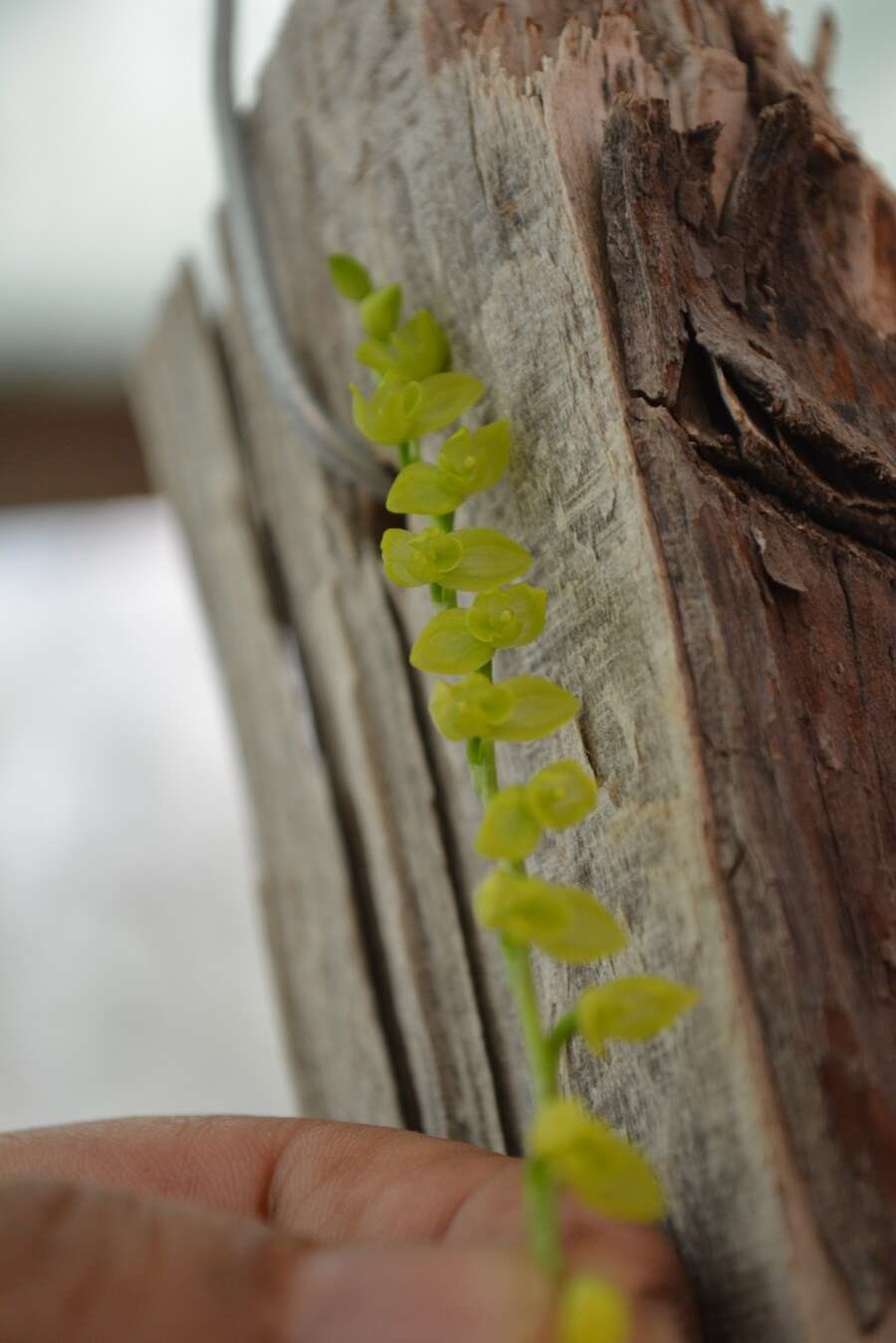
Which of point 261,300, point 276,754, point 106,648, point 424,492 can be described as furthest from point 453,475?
point 106,648

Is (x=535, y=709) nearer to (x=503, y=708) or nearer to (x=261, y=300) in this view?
(x=503, y=708)

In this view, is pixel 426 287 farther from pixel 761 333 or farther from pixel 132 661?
pixel 132 661

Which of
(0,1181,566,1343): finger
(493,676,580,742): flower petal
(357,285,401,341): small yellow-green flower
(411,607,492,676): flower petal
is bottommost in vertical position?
(0,1181,566,1343): finger

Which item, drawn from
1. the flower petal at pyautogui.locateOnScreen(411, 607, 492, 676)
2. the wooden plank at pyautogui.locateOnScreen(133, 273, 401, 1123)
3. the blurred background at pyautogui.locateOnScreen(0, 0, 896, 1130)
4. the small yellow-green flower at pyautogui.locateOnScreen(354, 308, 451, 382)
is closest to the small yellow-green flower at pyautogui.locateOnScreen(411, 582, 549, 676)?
the flower petal at pyautogui.locateOnScreen(411, 607, 492, 676)

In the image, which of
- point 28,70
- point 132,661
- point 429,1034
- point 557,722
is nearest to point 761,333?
point 557,722

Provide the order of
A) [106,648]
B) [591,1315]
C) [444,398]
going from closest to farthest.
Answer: [591,1315] < [444,398] < [106,648]

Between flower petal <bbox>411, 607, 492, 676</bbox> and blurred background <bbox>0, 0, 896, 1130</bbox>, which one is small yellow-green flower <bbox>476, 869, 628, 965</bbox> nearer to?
flower petal <bbox>411, 607, 492, 676</bbox>

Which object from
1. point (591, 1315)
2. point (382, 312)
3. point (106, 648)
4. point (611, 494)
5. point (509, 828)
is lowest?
point (591, 1315)
